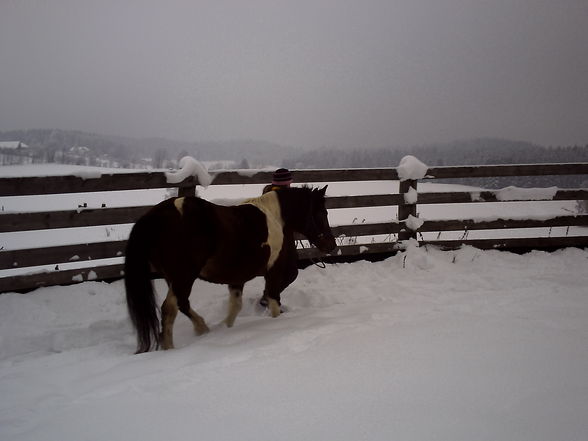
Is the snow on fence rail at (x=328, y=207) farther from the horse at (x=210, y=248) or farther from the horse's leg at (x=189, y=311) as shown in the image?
the horse's leg at (x=189, y=311)

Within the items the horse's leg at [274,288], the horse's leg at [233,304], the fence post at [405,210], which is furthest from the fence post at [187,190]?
the fence post at [405,210]

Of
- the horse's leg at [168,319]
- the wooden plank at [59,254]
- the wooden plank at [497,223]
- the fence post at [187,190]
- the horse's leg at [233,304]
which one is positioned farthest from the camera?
the wooden plank at [497,223]

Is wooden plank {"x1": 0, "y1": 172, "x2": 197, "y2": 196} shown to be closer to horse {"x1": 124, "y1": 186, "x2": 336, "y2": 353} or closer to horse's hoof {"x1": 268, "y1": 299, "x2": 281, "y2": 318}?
horse {"x1": 124, "y1": 186, "x2": 336, "y2": 353}

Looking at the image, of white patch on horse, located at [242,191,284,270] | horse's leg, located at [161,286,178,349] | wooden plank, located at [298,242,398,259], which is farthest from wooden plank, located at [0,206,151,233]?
wooden plank, located at [298,242,398,259]

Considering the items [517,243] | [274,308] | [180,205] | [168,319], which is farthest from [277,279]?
[517,243]

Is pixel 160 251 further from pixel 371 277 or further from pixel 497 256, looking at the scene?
pixel 497 256

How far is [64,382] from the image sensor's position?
2.43 metres

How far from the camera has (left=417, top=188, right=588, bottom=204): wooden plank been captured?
6148 millimetres

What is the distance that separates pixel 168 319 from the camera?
10.8ft

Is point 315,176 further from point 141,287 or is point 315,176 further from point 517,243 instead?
point 517,243

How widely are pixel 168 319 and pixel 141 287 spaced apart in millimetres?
377

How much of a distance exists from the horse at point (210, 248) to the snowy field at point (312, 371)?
308 millimetres

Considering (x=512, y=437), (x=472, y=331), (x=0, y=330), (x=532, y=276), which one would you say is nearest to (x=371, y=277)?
(x=532, y=276)

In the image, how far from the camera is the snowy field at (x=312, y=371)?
1.75 metres
